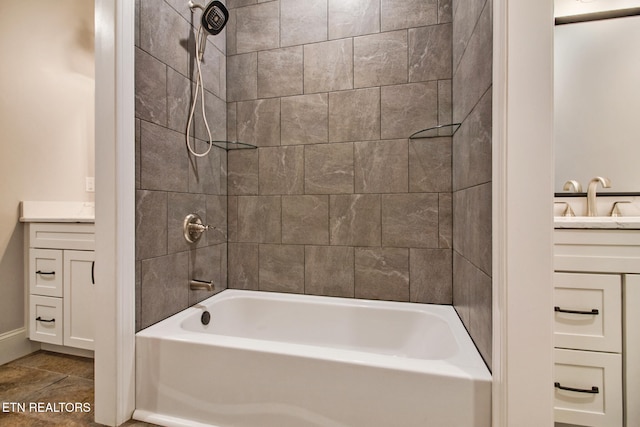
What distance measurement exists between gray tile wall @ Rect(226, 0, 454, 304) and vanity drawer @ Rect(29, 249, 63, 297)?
1.07 metres

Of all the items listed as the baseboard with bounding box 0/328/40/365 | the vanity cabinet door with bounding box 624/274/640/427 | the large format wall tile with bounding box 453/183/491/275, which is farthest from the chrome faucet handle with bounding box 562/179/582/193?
the baseboard with bounding box 0/328/40/365

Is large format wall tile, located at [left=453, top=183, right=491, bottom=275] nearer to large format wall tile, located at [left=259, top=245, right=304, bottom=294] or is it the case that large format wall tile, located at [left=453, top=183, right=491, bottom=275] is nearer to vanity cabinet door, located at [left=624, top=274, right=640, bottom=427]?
vanity cabinet door, located at [left=624, top=274, right=640, bottom=427]

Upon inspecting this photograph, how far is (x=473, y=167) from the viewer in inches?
46.2

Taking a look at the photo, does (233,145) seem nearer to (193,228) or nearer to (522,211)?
(193,228)

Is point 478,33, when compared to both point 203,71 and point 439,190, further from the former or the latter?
point 203,71

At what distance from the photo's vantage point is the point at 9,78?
196 cm

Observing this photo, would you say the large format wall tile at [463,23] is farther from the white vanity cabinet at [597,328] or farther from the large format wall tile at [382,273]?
the large format wall tile at [382,273]

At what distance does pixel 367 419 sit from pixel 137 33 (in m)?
1.81

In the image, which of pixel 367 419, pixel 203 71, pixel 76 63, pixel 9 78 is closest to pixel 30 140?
pixel 9 78

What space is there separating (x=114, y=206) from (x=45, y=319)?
1.38m

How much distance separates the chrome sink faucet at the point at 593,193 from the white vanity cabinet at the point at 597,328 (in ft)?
1.27

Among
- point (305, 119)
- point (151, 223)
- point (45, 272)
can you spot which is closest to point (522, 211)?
point (305, 119)

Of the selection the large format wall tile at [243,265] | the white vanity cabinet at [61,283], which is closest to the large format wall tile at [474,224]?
the large format wall tile at [243,265]

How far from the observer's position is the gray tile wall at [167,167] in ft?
4.31
